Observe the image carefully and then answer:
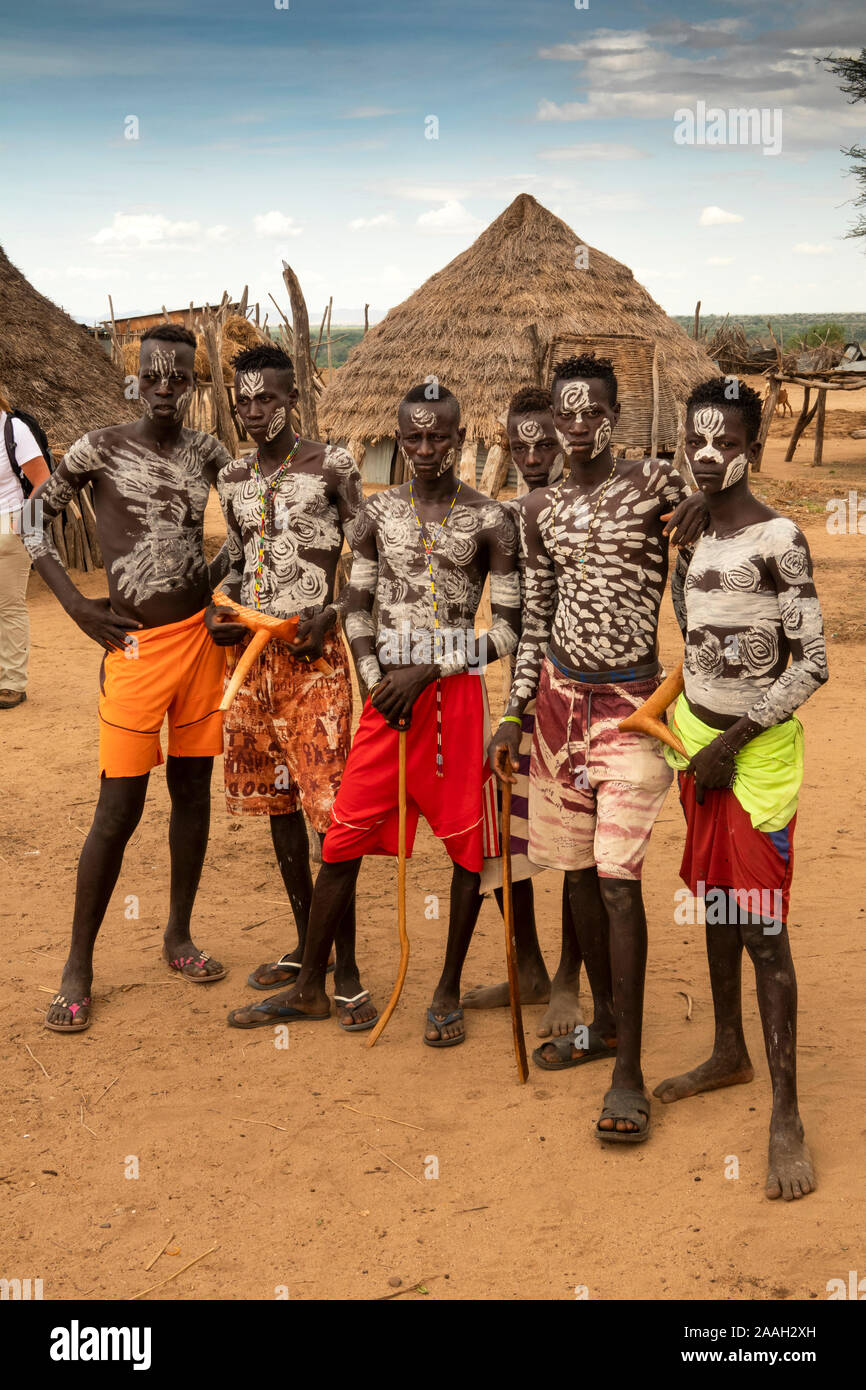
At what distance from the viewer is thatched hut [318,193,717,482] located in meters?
13.4

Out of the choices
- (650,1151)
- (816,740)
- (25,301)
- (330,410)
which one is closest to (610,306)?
(330,410)

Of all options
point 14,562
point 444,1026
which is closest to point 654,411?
point 14,562

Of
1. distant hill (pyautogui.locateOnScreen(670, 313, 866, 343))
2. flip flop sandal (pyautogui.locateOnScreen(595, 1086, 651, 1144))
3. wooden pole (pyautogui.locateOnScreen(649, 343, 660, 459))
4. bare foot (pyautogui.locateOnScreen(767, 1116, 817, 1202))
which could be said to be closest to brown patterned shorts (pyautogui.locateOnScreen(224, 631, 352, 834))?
flip flop sandal (pyautogui.locateOnScreen(595, 1086, 651, 1144))

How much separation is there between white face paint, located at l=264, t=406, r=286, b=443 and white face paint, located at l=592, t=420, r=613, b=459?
1.03 meters

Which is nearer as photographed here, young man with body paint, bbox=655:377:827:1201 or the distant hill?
young man with body paint, bbox=655:377:827:1201

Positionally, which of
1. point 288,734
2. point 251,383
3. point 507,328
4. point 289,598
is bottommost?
point 288,734

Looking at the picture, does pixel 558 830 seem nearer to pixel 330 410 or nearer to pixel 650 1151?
pixel 650 1151

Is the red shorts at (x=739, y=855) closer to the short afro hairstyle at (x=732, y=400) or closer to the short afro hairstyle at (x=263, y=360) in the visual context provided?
Result: the short afro hairstyle at (x=732, y=400)

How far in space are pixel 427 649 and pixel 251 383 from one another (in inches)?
38.6

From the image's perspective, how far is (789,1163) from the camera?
2.97m

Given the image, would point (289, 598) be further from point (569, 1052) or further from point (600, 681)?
point (569, 1052)

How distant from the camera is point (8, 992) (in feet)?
13.4

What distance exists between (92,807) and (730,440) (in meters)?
4.00

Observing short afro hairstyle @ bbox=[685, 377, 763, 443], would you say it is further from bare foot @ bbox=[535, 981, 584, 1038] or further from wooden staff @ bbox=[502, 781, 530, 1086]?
bare foot @ bbox=[535, 981, 584, 1038]
